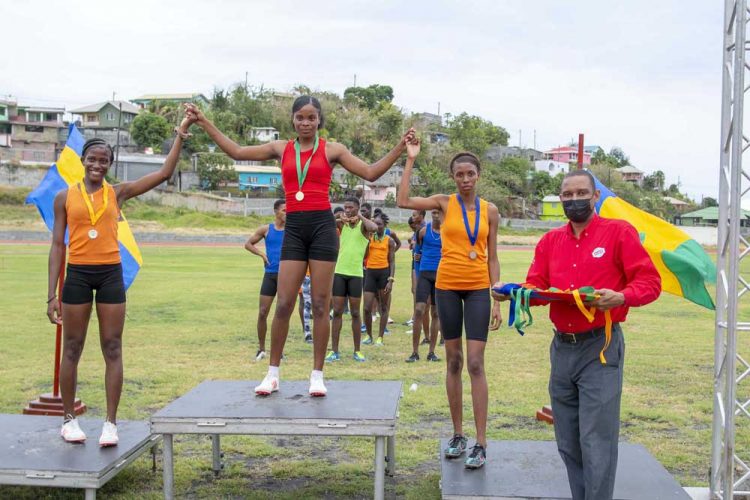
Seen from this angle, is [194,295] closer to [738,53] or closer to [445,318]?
[445,318]

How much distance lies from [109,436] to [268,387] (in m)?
1.36

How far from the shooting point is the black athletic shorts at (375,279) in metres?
13.8

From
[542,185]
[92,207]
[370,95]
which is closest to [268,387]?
[92,207]

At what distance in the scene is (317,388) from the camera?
6.82 meters

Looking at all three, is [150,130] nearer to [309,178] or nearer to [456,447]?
[309,178]

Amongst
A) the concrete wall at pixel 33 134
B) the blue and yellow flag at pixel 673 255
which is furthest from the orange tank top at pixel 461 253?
the concrete wall at pixel 33 134

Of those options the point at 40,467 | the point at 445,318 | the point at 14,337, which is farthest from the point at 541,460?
the point at 14,337

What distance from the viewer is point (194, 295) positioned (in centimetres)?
2092

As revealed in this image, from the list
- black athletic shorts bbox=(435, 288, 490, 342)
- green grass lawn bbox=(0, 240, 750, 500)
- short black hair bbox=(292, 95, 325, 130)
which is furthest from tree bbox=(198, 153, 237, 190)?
black athletic shorts bbox=(435, 288, 490, 342)

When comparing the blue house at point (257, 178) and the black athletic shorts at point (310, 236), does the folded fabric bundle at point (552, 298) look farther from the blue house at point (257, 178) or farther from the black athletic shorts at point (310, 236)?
the blue house at point (257, 178)

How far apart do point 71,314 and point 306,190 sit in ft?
7.02

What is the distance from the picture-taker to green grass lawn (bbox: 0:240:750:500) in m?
6.92

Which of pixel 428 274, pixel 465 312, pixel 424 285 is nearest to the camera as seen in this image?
pixel 465 312

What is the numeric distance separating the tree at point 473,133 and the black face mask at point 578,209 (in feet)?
274
